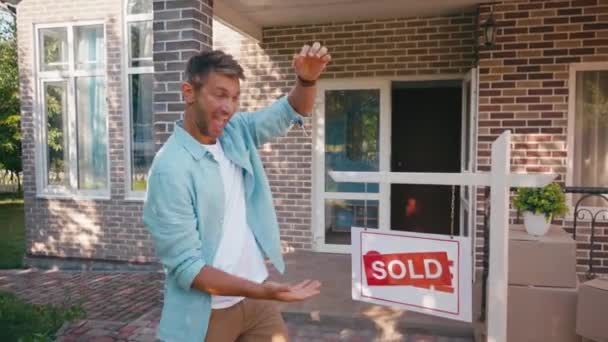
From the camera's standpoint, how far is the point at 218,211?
1538mm

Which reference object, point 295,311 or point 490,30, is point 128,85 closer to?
point 295,311

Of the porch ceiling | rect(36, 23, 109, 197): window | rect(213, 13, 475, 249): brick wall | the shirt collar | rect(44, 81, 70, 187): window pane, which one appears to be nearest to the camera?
the shirt collar

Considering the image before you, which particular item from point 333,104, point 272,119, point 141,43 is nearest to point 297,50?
point 333,104

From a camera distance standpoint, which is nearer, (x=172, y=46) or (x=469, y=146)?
(x=172, y=46)

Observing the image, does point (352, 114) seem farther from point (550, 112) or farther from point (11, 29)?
point (11, 29)

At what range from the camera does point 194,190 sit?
4.82ft

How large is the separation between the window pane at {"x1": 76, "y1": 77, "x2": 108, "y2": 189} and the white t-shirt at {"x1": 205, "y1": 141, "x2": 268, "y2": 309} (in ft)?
17.1

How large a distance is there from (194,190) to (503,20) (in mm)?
4126

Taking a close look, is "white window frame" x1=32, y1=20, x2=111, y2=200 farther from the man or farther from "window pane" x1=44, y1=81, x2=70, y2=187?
the man

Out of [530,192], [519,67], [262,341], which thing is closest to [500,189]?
[262,341]

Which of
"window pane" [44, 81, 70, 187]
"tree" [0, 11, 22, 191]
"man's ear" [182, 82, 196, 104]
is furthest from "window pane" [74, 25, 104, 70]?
"tree" [0, 11, 22, 191]

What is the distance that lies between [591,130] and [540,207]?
2.05 meters

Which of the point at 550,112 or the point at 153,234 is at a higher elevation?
the point at 550,112

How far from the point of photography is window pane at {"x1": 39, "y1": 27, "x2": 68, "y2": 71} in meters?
6.28
